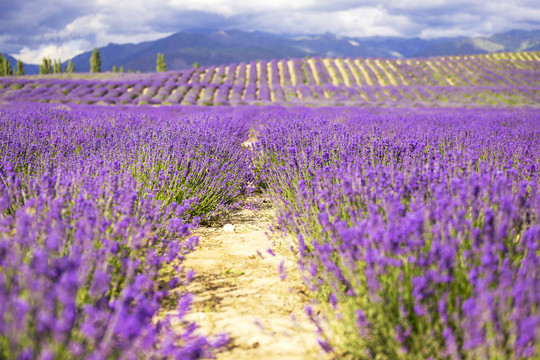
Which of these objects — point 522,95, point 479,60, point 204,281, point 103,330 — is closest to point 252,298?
point 204,281

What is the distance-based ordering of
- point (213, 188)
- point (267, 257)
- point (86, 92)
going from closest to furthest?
point (267, 257), point (213, 188), point (86, 92)

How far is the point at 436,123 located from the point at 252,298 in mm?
6618

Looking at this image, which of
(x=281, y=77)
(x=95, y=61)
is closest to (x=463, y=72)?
(x=281, y=77)

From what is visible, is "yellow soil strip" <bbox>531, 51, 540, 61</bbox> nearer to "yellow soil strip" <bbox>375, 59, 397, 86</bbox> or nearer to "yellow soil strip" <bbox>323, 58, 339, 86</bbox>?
"yellow soil strip" <bbox>375, 59, 397, 86</bbox>

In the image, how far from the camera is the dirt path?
1.64 meters

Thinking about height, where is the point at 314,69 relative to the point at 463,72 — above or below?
above

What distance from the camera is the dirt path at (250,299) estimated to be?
5.40 ft

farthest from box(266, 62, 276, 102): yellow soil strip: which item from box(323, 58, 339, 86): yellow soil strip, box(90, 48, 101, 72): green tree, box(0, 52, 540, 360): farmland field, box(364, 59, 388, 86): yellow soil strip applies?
box(90, 48, 101, 72): green tree

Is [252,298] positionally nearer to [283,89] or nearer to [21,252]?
[21,252]

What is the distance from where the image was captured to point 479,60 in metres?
34.4

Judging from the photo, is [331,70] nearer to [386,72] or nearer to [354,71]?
[354,71]

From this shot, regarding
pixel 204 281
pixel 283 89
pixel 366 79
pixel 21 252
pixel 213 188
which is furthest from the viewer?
pixel 366 79

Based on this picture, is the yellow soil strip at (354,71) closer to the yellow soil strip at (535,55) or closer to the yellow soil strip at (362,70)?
the yellow soil strip at (362,70)

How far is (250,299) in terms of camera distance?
2070 millimetres
